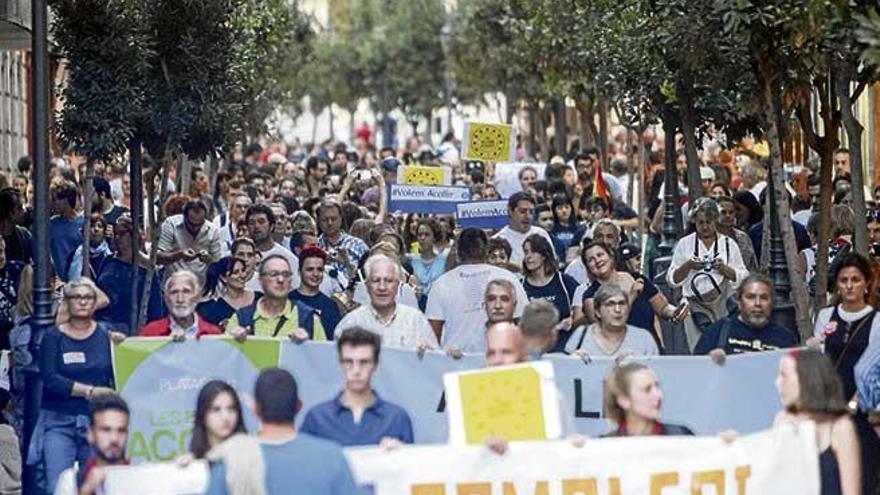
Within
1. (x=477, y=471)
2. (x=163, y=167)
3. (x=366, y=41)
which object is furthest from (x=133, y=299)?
(x=366, y=41)

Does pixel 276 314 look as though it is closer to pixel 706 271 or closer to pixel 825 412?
pixel 706 271

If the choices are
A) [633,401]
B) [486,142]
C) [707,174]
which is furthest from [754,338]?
[707,174]

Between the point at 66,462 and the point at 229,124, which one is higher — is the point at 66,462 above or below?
below

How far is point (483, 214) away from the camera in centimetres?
2194

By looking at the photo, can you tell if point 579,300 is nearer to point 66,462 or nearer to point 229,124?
point 66,462

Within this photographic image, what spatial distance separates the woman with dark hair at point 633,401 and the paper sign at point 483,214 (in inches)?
419

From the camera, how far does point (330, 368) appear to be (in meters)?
13.8

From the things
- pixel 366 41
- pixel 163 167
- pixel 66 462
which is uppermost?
pixel 366 41

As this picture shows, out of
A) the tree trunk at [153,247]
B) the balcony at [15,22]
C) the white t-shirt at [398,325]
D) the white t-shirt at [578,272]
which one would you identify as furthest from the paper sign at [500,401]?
the balcony at [15,22]

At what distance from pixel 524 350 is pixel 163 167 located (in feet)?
34.7

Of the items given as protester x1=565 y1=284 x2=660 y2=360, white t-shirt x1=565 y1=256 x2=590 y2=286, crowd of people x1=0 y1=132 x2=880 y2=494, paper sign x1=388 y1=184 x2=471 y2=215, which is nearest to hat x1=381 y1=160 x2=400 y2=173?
crowd of people x1=0 y1=132 x2=880 y2=494

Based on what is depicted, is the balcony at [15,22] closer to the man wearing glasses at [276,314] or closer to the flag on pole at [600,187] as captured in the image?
the man wearing glasses at [276,314]

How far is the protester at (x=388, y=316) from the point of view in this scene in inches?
567

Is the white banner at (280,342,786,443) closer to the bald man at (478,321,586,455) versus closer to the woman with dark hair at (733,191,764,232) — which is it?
the bald man at (478,321,586,455)
